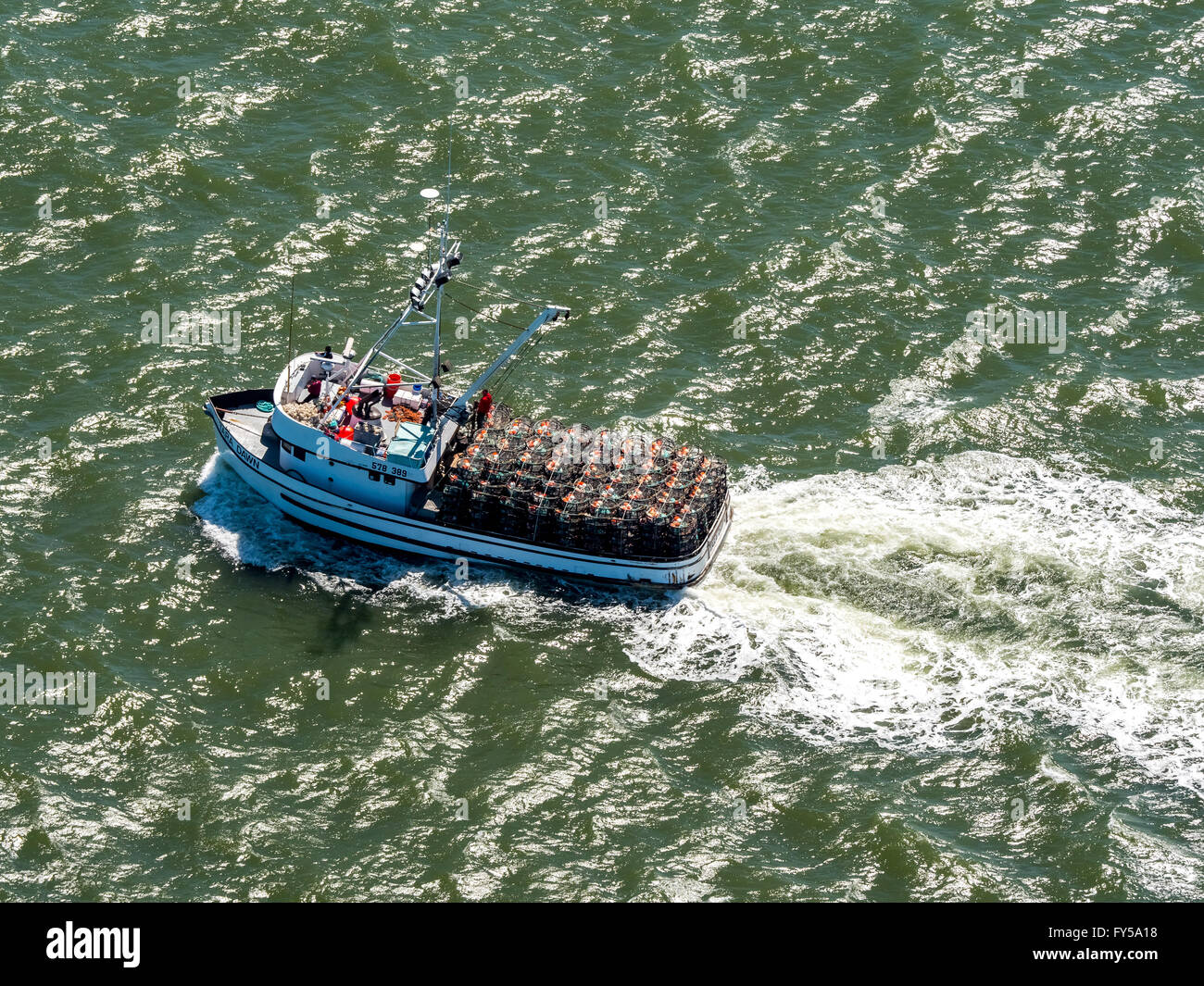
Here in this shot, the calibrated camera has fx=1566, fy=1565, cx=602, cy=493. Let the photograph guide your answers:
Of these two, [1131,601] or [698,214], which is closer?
[1131,601]

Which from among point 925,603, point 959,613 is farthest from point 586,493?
point 959,613

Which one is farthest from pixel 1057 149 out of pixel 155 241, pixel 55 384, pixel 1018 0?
pixel 55 384

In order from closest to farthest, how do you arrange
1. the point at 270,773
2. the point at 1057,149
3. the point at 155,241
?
the point at 270,773 → the point at 155,241 → the point at 1057,149

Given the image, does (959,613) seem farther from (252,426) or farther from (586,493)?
(252,426)

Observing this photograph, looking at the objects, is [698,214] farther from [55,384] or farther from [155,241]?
[55,384]

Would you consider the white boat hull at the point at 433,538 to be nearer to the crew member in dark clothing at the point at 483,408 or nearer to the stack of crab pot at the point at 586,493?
the stack of crab pot at the point at 586,493

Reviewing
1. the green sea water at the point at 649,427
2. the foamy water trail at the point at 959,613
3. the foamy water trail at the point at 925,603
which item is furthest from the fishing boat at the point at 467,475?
the foamy water trail at the point at 959,613

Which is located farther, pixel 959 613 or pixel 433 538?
pixel 433 538
